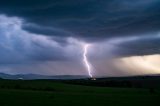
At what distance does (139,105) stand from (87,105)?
7.01 m

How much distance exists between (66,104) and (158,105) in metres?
12.3

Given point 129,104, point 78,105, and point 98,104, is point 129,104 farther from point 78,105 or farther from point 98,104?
point 78,105

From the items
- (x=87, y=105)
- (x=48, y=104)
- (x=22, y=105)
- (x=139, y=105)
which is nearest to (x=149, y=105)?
(x=139, y=105)

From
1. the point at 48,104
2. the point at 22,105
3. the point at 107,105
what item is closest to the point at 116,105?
the point at 107,105

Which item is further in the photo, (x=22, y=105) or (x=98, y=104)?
(x=98, y=104)

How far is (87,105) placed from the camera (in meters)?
46.1

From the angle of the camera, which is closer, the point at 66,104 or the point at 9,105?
the point at 9,105

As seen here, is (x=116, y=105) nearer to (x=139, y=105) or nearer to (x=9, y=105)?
(x=139, y=105)

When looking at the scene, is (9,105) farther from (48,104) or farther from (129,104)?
(129,104)

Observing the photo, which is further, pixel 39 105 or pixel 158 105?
pixel 158 105

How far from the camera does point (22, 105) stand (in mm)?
43625

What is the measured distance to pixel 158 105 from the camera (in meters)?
47.5

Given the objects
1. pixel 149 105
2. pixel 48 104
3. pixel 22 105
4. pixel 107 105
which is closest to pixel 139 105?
pixel 149 105

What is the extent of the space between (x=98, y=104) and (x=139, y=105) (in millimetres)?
5449
